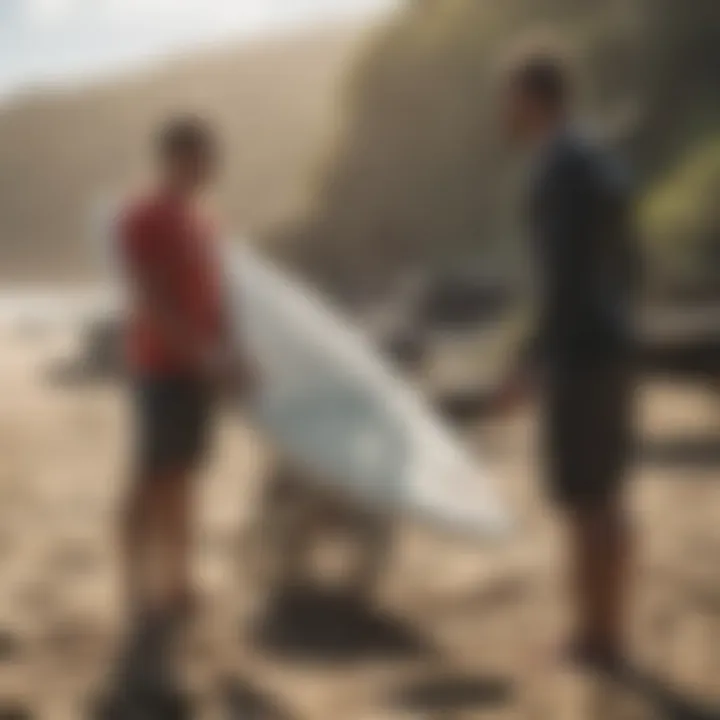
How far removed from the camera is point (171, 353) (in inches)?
38.5

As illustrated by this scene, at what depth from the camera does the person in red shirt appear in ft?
3.19

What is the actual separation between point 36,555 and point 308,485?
0.86ft

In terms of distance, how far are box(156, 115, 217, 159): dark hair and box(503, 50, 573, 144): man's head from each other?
27cm

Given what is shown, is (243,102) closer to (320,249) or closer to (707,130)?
(320,249)

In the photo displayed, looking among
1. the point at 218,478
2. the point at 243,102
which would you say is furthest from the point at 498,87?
the point at 218,478

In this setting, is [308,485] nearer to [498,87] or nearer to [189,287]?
[189,287]

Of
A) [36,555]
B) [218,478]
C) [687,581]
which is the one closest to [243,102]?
[218,478]

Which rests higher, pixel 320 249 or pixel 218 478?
pixel 320 249

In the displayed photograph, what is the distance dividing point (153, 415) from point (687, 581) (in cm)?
52

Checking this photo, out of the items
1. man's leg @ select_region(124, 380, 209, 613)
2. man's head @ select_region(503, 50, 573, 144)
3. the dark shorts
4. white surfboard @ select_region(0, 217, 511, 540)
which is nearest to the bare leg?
man's leg @ select_region(124, 380, 209, 613)

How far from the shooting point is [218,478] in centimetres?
100

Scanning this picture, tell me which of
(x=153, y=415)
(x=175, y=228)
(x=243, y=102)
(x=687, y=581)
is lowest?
(x=687, y=581)

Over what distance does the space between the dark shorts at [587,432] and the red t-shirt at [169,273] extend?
324 millimetres

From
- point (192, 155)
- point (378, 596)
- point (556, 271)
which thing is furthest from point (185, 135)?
point (378, 596)
